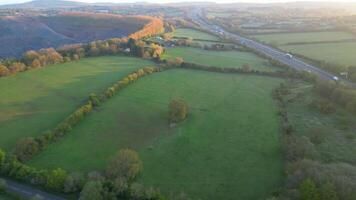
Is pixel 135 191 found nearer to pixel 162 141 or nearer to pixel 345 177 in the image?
pixel 162 141

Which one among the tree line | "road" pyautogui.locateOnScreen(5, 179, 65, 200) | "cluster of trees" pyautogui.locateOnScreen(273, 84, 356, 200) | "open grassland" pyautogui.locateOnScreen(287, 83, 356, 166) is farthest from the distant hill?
"cluster of trees" pyautogui.locateOnScreen(273, 84, 356, 200)

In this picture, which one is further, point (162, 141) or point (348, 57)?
point (348, 57)

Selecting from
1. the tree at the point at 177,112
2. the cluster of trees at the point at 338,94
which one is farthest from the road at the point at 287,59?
the tree at the point at 177,112

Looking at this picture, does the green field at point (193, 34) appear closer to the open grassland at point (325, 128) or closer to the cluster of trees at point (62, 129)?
the cluster of trees at point (62, 129)

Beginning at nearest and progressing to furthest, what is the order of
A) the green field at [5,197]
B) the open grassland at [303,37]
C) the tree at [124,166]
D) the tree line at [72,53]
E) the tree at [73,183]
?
the green field at [5,197] → the tree at [73,183] → the tree at [124,166] → the tree line at [72,53] → the open grassland at [303,37]

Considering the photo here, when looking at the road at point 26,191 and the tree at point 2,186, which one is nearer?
Answer: the road at point 26,191

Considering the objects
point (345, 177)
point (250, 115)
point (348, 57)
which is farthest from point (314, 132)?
point (348, 57)

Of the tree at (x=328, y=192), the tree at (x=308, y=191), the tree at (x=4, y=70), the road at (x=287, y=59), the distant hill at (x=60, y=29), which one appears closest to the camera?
the tree at (x=328, y=192)
